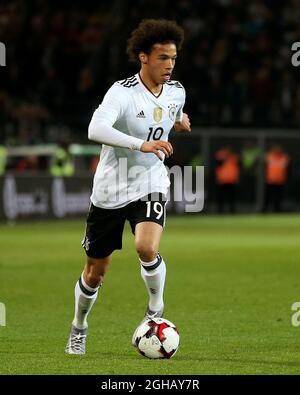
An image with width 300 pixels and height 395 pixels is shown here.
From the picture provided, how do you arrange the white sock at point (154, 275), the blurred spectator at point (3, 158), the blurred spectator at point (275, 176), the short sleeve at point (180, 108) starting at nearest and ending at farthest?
the white sock at point (154, 275) < the short sleeve at point (180, 108) < the blurred spectator at point (3, 158) < the blurred spectator at point (275, 176)

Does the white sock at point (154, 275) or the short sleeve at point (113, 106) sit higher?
the short sleeve at point (113, 106)

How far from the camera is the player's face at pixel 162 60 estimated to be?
8578 mm

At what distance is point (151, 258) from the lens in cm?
850

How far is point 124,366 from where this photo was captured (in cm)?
791

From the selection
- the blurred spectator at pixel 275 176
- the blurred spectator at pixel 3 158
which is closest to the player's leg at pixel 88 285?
the blurred spectator at pixel 3 158

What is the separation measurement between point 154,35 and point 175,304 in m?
4.19

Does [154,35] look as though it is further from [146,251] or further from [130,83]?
[146,251]

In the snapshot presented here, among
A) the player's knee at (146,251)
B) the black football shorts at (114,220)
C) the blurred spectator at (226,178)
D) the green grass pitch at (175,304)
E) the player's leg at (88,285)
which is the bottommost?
the blurred spectator at (226,178)

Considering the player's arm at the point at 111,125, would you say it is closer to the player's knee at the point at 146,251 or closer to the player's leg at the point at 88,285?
the player's knee at the point at 146,251

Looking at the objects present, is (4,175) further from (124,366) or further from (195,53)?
(124,366)

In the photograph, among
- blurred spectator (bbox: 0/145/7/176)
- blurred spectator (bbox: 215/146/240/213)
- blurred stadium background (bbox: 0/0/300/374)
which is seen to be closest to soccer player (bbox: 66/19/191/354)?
blurred stadium background (bbox: 0/0/300/374)

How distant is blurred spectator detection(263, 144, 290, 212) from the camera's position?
3130cm
